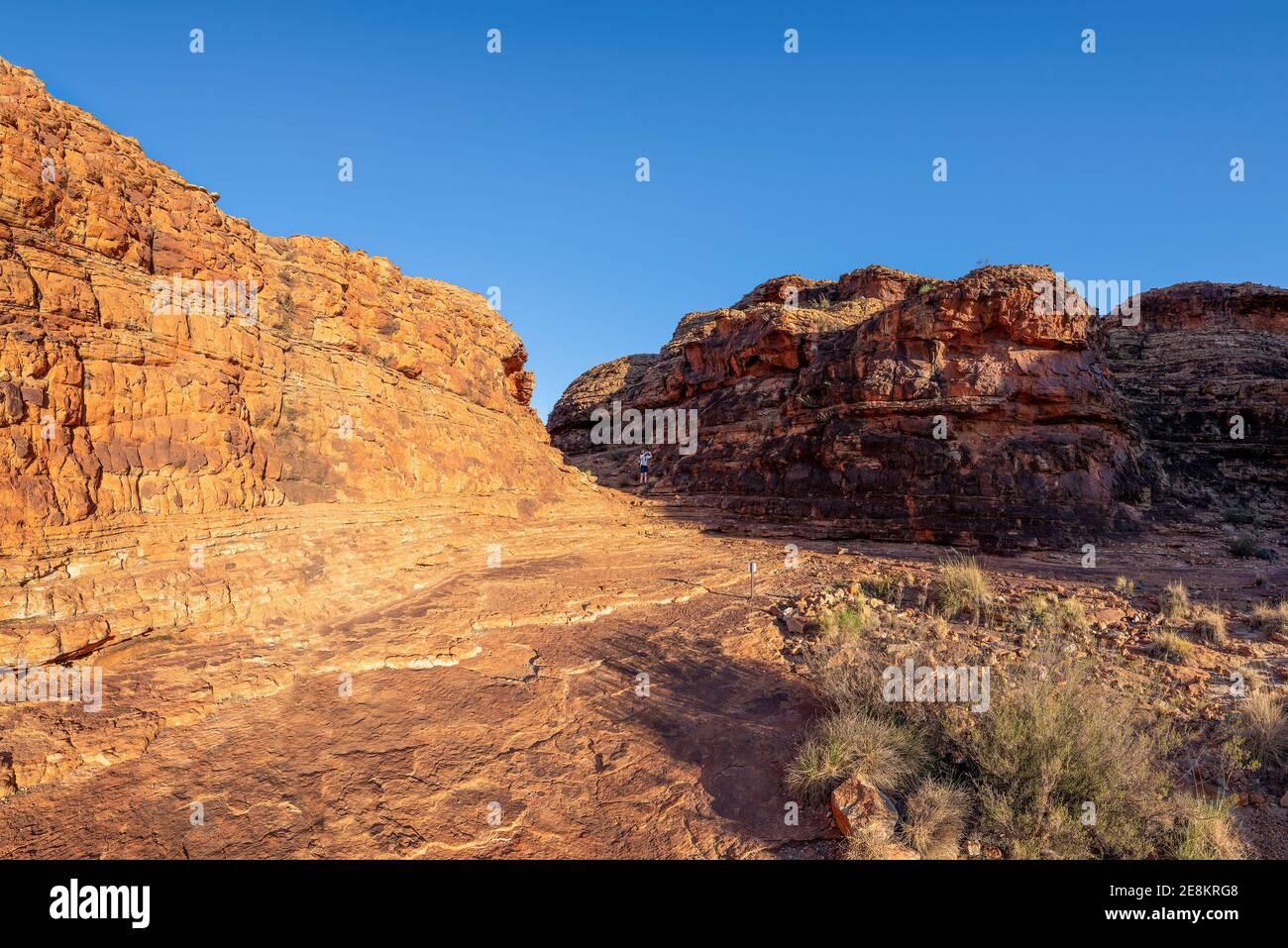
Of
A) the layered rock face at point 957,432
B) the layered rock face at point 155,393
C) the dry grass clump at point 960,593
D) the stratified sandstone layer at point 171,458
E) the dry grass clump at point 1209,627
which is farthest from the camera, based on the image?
the layered rock face at point 957,432

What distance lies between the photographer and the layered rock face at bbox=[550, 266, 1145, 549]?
1438 centimetres

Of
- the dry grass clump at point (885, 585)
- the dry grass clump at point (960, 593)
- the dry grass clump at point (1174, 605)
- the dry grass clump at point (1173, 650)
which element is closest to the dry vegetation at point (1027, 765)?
the dry grass clump at point (1173, 650)

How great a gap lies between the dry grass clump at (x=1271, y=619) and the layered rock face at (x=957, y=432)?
6.48 meters

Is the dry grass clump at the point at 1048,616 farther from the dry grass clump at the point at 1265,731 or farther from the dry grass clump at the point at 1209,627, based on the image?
the dry grass clump at the point at 1265,731

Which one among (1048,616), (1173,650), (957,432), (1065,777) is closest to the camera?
(1065,777)

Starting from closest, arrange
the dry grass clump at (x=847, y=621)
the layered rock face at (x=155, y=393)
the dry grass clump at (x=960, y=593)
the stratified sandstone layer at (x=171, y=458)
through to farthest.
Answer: the stratified sandstone layer at (x=171, y=458) → the layered rock face at (x=155, y=393) → the dry grass clump at (x=847, y=621) → the dry grass clump at (x=960, y=593)

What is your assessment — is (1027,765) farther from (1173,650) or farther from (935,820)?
(1173,650)

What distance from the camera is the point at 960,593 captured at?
8102mm

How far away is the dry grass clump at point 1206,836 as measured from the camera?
3.14 m

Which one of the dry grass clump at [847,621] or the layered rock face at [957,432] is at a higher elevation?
the layered rock face at [957,432]

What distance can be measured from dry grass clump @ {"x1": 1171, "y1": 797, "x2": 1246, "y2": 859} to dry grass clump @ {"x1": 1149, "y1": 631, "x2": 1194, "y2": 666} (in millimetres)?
3296

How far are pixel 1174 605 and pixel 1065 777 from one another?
587 cm

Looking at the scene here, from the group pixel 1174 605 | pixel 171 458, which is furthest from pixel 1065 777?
pixel 171 458
